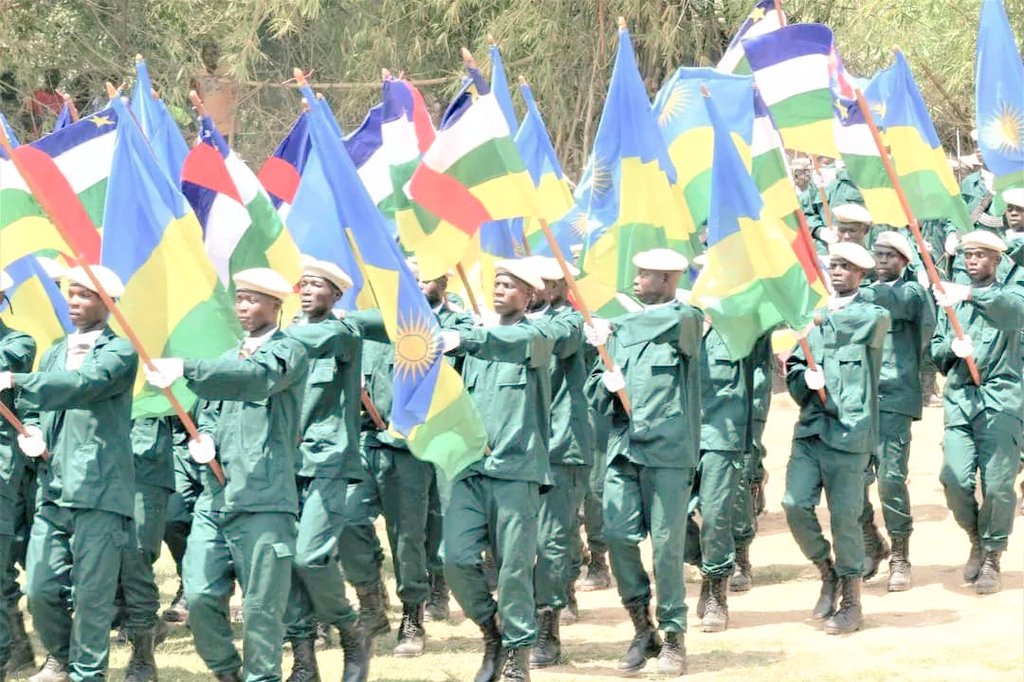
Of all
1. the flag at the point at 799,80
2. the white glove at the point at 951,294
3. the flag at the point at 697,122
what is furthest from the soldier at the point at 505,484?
the flag at the point at 697,122

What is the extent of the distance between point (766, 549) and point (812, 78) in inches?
150

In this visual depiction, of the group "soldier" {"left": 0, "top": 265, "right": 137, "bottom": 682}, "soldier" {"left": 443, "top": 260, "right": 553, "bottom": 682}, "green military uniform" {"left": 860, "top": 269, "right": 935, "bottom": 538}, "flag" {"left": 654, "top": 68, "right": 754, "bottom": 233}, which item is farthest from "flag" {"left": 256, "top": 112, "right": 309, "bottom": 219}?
"green military uniform" {"left": 860, "top": 269, "right": 935, "bottom": 538}

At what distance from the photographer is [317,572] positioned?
33.8 ft

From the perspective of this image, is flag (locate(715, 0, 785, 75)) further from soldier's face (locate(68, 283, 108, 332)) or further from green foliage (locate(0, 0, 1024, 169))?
soldier's face (locate(68, 283, 108, 332))

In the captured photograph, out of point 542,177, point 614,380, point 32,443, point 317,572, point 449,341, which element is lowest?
point 317,572

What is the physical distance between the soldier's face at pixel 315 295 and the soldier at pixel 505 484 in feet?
2.15

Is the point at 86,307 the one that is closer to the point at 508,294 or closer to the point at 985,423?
the point at 508,294

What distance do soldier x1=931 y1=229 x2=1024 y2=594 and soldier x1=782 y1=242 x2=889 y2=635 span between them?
1157mm

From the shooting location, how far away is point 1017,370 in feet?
43.6

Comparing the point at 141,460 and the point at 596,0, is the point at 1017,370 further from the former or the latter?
the point at 596,0

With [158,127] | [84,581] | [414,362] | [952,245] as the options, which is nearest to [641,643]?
[414,362]

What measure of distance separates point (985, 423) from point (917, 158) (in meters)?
1.90

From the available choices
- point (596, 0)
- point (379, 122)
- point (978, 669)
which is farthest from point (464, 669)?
point (596, 0)

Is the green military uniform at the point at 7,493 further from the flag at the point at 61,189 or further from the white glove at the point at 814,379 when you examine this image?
the white glove at the point at 814,379
